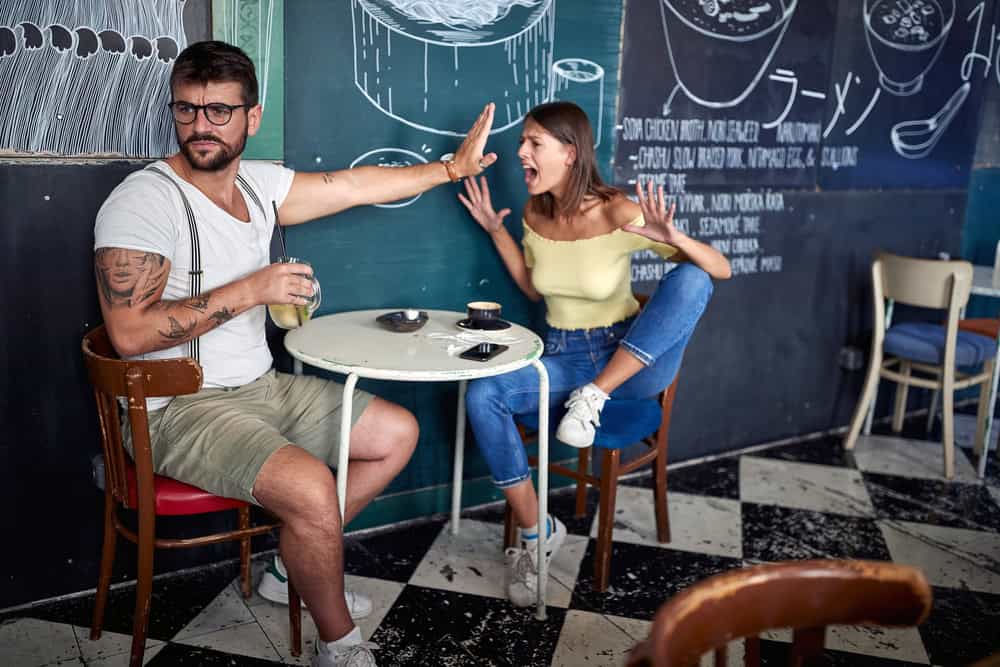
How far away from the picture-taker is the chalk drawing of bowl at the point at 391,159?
8.46 feet

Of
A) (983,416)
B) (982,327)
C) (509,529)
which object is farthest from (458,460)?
(982,327)

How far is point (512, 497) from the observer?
7.94 feet

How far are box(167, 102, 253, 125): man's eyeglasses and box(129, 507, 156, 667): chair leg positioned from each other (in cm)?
89

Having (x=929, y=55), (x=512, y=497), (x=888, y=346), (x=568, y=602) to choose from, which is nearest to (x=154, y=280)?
(x=512, y=497)

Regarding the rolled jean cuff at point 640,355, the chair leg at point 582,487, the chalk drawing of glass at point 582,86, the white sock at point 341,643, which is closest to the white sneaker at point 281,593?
the white sock at point 341,643

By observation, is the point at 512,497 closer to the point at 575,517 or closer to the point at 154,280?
the point at 575,517

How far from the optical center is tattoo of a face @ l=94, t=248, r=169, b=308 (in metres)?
1.84

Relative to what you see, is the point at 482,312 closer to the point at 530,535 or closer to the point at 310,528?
the point at 530,535

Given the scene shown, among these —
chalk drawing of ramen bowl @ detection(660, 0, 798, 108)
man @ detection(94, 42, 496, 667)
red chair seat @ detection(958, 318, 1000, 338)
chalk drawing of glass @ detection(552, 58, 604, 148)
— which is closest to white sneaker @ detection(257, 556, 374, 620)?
man @ detection(94, 42, 496, 667)

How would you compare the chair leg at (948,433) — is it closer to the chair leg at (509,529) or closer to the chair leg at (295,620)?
the chair leg at (509,529)

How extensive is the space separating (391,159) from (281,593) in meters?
1.28

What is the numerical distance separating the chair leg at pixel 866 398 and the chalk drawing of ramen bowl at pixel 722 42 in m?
1.26

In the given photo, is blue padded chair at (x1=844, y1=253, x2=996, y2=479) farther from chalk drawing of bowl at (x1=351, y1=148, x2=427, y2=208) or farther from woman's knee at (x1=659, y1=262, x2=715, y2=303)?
chalk drawing of bowl at (x1=351, y1=148, x2=427, y2=208)

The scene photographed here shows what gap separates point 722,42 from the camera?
130 inches
